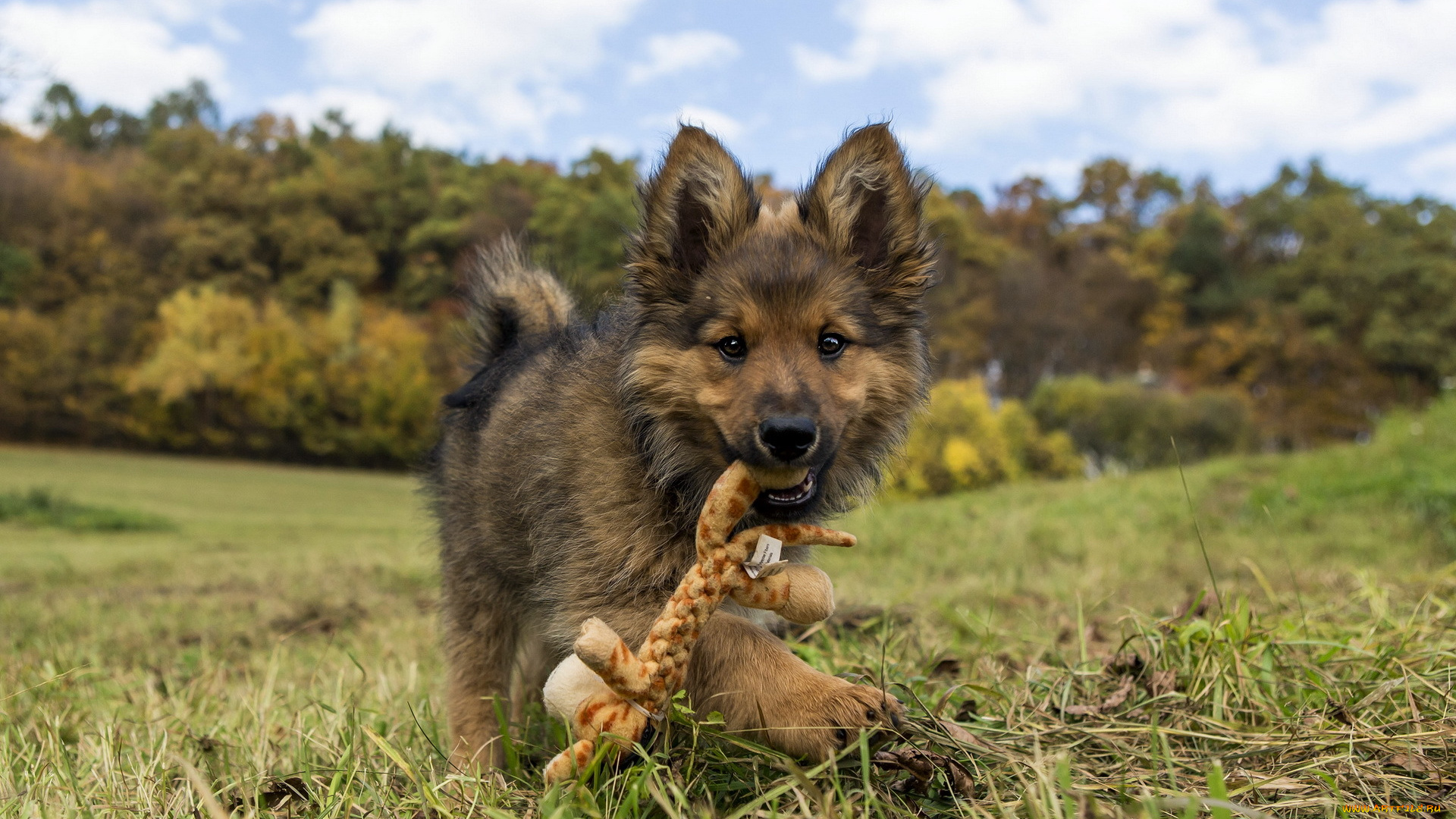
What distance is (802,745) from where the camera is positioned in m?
2.20

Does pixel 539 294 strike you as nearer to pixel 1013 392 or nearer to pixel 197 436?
pixel 197 436

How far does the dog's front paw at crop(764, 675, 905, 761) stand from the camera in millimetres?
2174

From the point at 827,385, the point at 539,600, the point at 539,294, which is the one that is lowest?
the point at 539,600

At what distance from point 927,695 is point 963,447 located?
16.4 metres

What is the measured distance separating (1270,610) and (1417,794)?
237cm

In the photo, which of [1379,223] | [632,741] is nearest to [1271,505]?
[632,741]

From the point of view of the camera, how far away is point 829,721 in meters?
2.19

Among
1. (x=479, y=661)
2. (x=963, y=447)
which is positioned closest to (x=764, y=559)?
(x=479, y=661)

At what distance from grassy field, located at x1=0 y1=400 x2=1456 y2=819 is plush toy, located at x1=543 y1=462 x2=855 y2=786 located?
5.0 inches

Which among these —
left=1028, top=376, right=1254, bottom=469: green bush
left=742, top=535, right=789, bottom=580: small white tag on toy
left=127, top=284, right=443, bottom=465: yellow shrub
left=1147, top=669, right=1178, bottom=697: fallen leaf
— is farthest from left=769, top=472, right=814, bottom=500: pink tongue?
left=127, top=284, right=443, bottom=465: yellow shrub

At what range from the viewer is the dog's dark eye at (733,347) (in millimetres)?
2639

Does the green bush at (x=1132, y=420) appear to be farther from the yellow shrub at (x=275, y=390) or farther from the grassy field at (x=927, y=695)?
the yellow shrub at (x=275, y=390)

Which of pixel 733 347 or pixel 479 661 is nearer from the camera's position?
pixel 733 347

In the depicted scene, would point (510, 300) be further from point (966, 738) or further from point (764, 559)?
point (966, 738)
